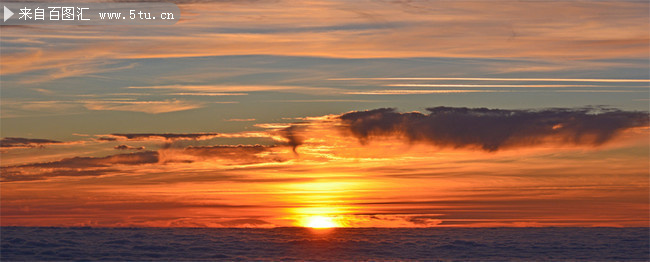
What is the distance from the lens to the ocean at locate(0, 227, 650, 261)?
117m

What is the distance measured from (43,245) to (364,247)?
258 ft

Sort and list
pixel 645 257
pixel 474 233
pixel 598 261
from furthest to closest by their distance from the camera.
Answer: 1. pixel 474 233
2. pixel 645 257
3. pixel 598 261

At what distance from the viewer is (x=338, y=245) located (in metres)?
134

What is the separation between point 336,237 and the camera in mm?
146625

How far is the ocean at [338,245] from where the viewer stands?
385 ft

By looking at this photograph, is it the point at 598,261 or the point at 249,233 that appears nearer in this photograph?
the point at 598,261

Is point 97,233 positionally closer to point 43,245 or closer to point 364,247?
point 43,245

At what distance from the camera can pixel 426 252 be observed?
402 ft

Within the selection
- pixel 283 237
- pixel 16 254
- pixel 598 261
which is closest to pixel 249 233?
pixel 283 237

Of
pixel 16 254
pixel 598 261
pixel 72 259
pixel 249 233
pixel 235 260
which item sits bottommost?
pixel 598 261

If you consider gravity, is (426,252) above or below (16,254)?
below

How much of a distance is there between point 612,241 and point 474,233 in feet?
113

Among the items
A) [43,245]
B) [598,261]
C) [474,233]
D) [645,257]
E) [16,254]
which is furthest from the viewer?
[474,233]

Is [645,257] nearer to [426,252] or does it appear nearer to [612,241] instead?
[612,241]
